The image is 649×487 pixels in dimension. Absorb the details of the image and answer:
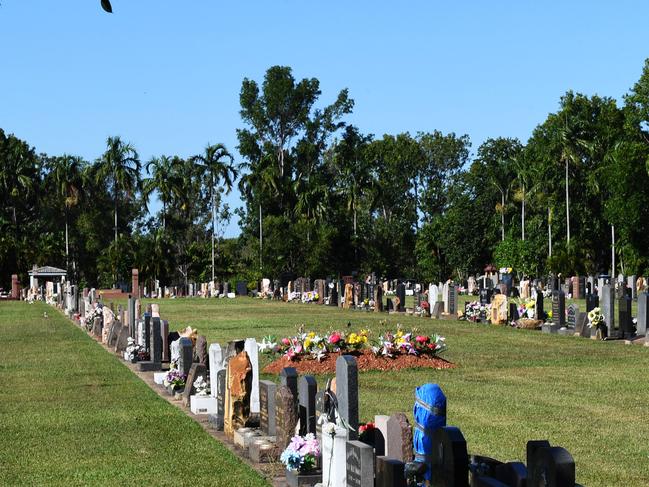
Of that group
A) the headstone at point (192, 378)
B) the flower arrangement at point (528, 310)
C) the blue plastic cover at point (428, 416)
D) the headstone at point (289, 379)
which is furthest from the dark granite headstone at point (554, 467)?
the flower arrangement at point (528, 310)

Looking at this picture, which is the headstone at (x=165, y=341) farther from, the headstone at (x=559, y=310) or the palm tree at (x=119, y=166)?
the palm tree at (x=119, y=166)

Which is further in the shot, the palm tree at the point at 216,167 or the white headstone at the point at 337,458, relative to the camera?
the palm tree at the point at 216,167

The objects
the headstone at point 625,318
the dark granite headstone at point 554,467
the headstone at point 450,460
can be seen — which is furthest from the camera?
the headstone at point 625,318

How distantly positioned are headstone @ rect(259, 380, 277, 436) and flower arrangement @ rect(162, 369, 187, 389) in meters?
5.66

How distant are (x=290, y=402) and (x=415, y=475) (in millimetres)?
3436

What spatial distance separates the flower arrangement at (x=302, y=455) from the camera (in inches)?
452

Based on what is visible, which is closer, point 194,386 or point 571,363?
point 194,386

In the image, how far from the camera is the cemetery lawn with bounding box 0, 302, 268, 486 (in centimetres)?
1238

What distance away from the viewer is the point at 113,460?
1332 cm

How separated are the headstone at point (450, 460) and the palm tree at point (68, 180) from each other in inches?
3671

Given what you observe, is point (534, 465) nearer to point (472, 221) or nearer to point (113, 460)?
point (113, 460)

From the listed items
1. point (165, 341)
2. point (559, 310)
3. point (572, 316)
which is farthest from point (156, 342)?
point (559, 310)

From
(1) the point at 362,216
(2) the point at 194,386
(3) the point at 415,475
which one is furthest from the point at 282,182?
(3) the point at 415,475

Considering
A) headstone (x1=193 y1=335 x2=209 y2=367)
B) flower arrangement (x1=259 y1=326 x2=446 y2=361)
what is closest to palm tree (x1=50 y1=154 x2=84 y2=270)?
flower arrangement (x1=259 y1=326 x2=446 y2=361)
